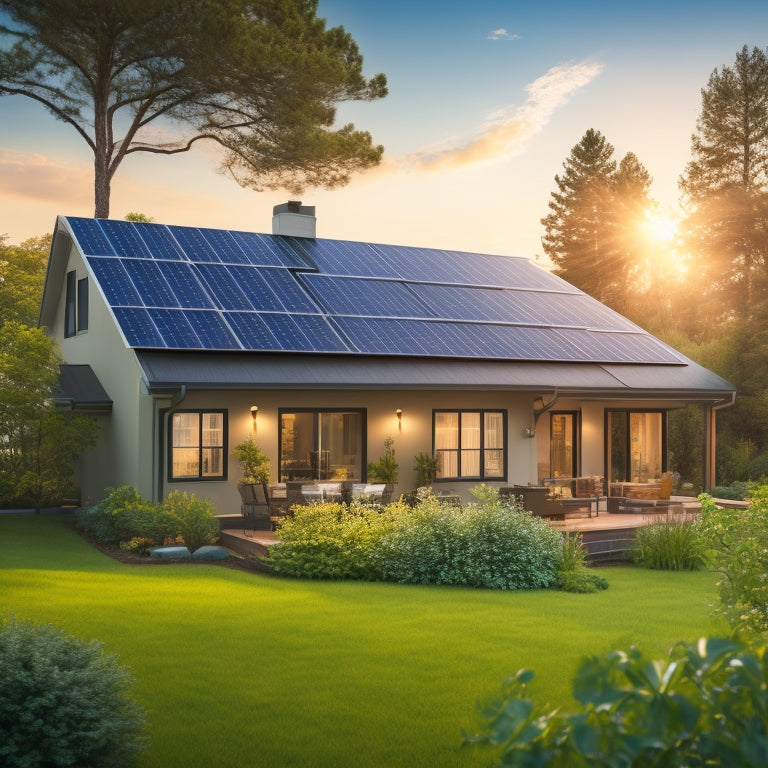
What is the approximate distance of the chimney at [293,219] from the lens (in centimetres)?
2253

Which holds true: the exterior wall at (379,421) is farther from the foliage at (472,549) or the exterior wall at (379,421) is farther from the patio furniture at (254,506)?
the foliage at (472,549)

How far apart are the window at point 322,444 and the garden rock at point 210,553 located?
9.58 feet

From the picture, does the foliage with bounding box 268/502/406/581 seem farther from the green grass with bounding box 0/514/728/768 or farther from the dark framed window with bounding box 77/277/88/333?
the dark framed window with bounding box 77/277/88/333

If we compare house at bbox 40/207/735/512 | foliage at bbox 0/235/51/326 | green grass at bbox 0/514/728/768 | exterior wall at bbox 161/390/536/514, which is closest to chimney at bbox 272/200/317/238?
house at bbox 40/207/735/512

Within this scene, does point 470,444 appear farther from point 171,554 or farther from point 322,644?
point 322,644

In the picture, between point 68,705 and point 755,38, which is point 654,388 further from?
point 755,38

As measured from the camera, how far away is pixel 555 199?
47.5 metres

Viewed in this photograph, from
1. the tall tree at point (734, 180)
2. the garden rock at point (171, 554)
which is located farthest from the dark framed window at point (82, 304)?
the tall tree at point (734, 180)

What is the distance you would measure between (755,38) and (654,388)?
25.6m

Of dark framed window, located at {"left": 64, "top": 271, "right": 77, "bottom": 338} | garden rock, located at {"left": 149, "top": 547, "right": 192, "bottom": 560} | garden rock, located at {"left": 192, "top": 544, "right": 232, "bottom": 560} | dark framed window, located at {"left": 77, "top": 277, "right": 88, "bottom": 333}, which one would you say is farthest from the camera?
dark framed window, located at {"left": 64, "top": 271, "right": 77, "bottom": 338}

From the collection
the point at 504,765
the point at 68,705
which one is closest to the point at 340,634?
the point at 68,705

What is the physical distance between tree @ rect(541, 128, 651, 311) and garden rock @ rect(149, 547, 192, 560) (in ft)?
117

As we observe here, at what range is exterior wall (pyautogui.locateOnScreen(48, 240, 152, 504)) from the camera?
15969mm

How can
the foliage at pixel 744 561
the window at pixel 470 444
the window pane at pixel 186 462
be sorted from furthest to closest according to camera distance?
the window at pixel 470 444 → the window pane at pixel 186 462 → the foliage at pixel 744 561
